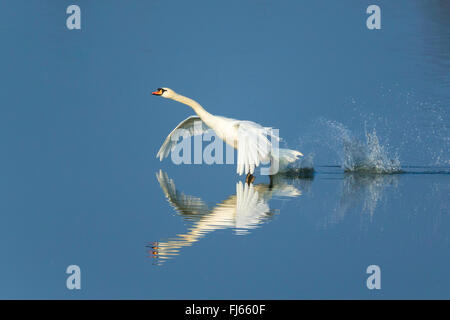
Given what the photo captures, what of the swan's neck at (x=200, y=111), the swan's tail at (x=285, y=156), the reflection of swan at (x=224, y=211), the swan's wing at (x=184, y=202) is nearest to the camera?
the reflection of swan at (x=224, y=211)

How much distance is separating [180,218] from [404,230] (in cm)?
199

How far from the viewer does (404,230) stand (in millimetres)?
5547

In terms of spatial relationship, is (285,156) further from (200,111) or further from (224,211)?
(224,211)

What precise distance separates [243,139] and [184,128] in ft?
7.29

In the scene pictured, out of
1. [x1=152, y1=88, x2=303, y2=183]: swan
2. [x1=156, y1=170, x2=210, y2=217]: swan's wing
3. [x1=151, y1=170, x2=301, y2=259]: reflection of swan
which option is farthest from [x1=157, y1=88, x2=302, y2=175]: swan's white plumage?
[x1=156, y1=170, x2=210, y2=217]: swan's wing

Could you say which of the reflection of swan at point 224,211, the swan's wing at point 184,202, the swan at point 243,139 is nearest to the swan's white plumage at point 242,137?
the swan at point 243,139

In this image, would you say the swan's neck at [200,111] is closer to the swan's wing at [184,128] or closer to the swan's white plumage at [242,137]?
the swan's white plumage at [242,137]

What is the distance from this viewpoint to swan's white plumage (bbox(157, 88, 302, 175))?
842 cm

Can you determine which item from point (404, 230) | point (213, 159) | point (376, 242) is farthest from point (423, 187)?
point (213, 159)

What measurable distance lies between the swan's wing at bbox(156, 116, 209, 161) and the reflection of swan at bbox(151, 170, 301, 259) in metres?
1.46

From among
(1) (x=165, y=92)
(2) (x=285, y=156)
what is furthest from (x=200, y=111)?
(2) (x=285, y=156)

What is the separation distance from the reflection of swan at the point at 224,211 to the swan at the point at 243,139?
1.39 ft

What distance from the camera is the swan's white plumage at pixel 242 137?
27.6 ft

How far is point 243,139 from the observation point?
852 cm
